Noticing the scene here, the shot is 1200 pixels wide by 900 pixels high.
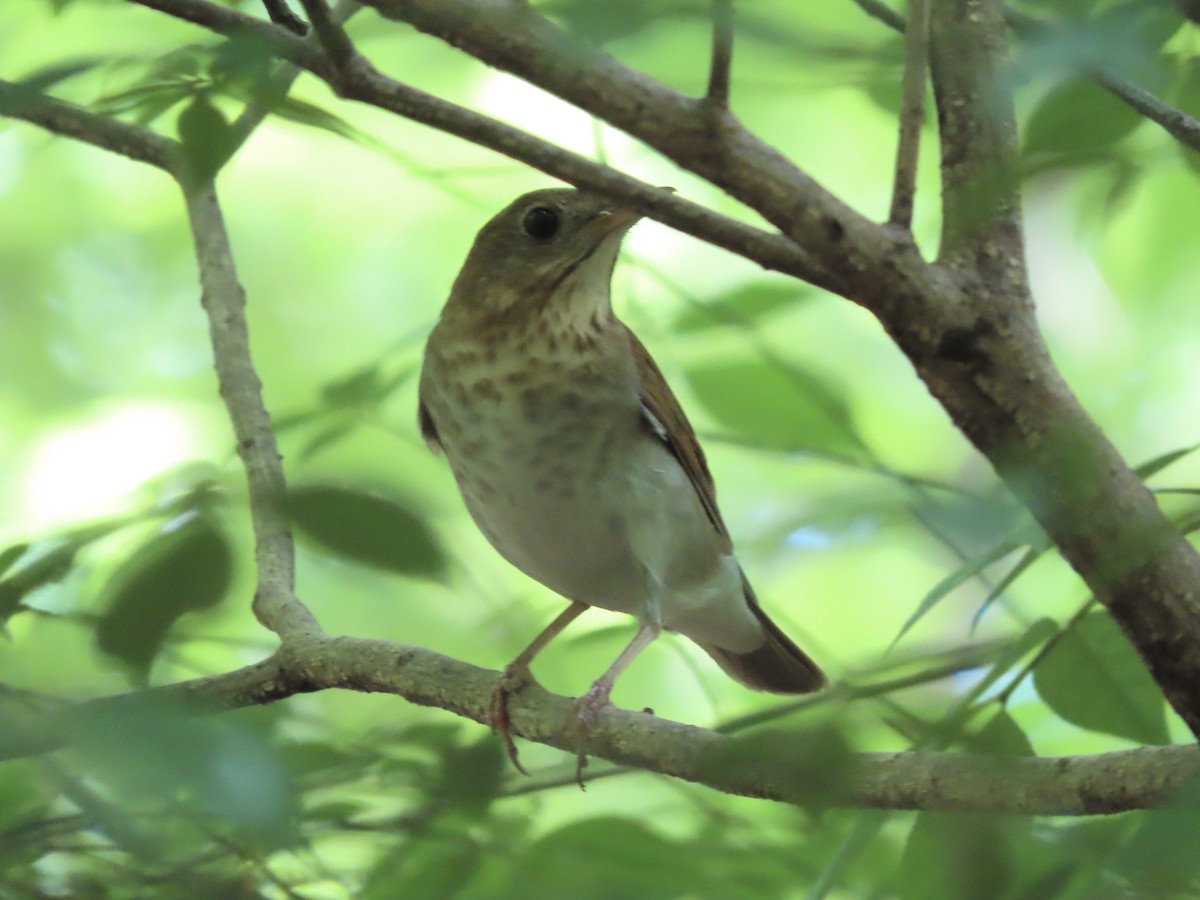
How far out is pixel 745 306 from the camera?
6.65 ft

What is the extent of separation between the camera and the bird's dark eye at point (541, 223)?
9.70 ft

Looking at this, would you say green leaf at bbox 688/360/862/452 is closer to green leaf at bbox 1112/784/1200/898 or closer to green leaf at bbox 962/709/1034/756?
green leaf at bbox 962/709/1034/756

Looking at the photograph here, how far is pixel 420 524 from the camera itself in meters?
0.92

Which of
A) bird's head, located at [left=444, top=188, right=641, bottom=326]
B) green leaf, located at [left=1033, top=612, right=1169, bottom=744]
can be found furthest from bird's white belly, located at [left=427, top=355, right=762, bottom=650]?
green leaf, located at [left=1033, top=612, right=1169, bottom=744]

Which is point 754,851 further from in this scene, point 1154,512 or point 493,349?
point 493,349

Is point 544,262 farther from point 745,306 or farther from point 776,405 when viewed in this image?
point 776,405

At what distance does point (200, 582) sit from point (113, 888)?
0.23m

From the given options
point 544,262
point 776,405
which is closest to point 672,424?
point 544,262

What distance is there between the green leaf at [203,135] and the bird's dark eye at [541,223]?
1885mm

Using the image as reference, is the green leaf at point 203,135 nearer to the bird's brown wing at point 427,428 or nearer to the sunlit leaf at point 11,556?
the sunlit leaf at point 11,556

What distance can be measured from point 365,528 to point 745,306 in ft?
3.97

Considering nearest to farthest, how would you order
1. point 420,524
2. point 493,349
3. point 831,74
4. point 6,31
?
1. point 420,524
2. point 831,74
3. point 6,31
4. point 493,349

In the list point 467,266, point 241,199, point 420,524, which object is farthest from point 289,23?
point 241,199

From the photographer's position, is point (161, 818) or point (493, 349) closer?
point (161, 818)
